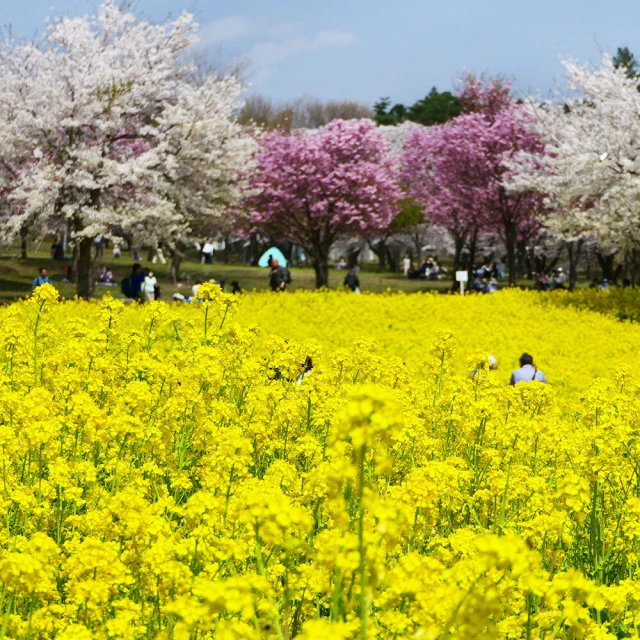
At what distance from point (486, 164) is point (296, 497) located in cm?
3724

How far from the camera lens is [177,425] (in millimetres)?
6082

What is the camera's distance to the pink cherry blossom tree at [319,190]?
3691cm

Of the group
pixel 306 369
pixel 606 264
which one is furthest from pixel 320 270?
pixel 306 369

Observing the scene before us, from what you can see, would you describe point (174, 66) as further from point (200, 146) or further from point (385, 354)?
point (385, 354)

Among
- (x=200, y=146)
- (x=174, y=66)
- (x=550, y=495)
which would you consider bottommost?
(x=550, y=495)

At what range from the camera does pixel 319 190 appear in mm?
36906

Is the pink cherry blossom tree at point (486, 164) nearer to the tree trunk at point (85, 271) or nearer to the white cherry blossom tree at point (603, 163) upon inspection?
the white cherry blossom tree at point (603, 163)

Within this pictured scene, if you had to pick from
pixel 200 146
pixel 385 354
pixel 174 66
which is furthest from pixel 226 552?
pixel 174 66

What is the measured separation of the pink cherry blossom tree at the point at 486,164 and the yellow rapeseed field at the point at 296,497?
99.7 feet

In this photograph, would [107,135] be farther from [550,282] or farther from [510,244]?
[550,282]

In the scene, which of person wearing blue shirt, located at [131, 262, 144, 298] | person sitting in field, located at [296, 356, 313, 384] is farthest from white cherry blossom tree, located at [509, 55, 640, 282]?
person sitting in field, located at [296, 356, 313, 384]

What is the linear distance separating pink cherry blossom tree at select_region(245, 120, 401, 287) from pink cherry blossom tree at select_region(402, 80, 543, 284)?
4.33 m

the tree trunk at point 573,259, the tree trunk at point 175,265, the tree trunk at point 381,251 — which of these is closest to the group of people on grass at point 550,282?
the tree trunk at point 573,259

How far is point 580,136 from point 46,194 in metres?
17.2
